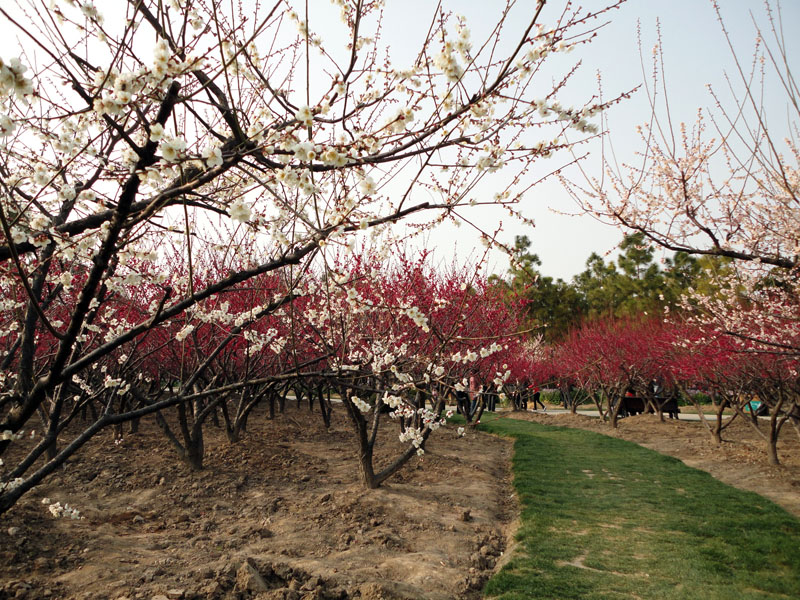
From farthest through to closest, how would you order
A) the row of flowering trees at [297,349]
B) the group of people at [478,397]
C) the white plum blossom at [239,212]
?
the group of people at [478,397] < the row of flowering trees at [297,349] < the white plum blossom at [239,212]

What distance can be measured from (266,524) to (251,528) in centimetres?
28

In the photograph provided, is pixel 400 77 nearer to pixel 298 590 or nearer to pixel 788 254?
pixel 298 590

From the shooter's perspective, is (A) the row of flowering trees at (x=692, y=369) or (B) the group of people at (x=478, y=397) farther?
(B) the group of people at (x=478, y=397)

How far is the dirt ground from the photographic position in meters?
4.27

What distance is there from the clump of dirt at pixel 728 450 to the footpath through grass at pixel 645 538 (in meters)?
0.60

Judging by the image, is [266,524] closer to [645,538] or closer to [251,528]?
[251,528]

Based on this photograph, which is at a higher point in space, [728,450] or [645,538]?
[728,450]

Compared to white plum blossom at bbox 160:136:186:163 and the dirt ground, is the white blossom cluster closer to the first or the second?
white plum blossom at bbox 160:136:186:163

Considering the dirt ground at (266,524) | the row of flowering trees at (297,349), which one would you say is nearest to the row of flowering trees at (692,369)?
the dirt ground at (266,524)

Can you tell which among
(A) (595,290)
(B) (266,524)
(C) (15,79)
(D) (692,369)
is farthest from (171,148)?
(A) (595,290)

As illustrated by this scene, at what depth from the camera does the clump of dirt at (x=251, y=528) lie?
424 centimetres

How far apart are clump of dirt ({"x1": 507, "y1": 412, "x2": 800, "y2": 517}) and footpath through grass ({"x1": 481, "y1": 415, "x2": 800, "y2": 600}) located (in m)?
0.60

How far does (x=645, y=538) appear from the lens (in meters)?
6.16

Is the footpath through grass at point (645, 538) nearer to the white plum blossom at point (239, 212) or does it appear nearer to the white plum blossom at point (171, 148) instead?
the white plum blossom at point (239, 212)
